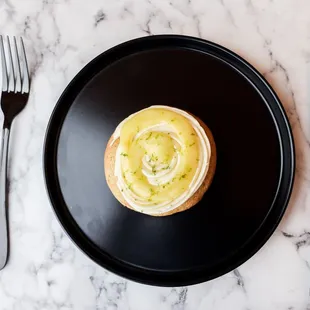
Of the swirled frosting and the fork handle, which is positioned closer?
the swirled frosting

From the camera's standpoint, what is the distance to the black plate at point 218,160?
1.26 m

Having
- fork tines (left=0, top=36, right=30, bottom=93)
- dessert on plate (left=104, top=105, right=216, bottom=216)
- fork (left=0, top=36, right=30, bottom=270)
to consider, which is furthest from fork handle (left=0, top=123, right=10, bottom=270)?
dessert on plate (left=104, top=105, right=216, bottom=216)

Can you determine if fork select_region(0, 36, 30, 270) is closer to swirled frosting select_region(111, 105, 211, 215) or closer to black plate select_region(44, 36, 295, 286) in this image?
black plate select_region(44, 36, 295, 286)

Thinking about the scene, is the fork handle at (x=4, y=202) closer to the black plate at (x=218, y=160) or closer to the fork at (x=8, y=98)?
the fork at (x=8, y=98)

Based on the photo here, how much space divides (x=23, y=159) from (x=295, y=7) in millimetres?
723

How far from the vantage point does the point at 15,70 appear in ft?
4.48

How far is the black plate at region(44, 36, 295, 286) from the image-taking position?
1262 mm

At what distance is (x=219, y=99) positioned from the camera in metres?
1.30

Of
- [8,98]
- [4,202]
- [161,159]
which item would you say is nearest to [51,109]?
[8,98]

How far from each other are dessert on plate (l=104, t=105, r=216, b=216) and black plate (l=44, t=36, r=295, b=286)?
94mm

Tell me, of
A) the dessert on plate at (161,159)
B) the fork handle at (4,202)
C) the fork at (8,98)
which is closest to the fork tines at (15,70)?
the fork at (8,98)

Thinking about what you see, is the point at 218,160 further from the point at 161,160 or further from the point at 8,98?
the point at 8,98

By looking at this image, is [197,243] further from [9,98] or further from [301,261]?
[9,98]

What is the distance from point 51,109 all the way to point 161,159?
351 mm
